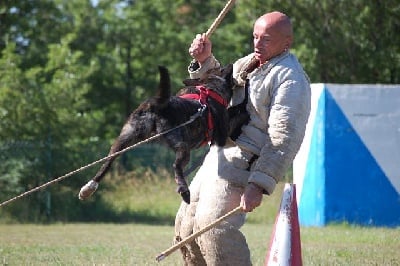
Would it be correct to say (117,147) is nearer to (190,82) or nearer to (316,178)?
(190,82)

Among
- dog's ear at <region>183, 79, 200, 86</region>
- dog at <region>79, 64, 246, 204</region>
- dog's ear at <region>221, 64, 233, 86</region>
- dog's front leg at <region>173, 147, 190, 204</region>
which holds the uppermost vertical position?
dog's ear at <region>221, 64, 233, 86</region>

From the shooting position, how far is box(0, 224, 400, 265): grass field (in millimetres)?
10533

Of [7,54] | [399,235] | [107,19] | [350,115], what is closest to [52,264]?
[399,235]

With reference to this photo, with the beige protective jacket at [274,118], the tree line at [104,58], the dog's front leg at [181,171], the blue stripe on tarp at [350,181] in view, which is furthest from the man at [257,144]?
the tree line at [104,58]

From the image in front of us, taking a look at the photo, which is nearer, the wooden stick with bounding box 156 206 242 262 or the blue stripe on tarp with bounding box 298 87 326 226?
the wooden stick with bounding box 156 206 242 262

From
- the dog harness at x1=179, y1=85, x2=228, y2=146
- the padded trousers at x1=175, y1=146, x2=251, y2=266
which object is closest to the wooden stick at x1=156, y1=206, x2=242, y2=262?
the padded trousers at x1=175, y1=146, x2=251, y2=266

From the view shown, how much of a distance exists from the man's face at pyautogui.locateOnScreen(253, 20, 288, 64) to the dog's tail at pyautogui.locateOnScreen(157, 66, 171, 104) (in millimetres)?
741

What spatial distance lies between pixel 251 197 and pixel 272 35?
1027 millimetres

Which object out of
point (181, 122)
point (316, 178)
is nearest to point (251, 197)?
point (181, 122)

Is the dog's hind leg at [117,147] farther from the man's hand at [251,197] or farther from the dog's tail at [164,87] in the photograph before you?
the man's hand at [251,197]

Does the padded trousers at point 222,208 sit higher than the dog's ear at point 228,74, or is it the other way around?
the dog's ear at point 228,74

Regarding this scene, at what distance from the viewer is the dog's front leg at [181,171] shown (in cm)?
562

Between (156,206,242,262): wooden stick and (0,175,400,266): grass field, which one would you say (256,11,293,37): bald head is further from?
(0,175,400,266): grass field

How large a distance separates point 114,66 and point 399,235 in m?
24.3
